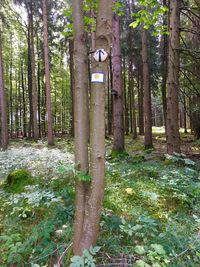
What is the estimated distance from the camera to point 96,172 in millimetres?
2889

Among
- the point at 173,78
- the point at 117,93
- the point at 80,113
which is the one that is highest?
the point at 173,78

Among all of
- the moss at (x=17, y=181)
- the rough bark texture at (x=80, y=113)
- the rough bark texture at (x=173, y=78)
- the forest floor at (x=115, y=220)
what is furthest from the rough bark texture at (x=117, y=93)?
the rough bark texture at (x=80, y=113)

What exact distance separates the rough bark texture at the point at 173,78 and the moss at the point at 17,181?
4.16m

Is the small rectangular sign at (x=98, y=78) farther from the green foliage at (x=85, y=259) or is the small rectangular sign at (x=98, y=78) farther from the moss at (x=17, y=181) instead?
the moss at (x=17, y=181)

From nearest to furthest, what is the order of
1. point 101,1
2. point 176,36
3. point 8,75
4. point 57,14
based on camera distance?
point 101,1
point 176,36
point 57,14
point 8,75

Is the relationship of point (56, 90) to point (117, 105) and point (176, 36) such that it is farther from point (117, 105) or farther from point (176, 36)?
point (176, 36)

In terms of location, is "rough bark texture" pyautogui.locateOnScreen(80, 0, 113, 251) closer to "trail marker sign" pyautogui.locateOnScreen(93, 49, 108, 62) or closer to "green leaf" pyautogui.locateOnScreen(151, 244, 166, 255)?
"trail marker sign" pyautogui.locateOnScreen(93, 49, 108, 62)

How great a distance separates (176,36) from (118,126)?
3534 millimetres

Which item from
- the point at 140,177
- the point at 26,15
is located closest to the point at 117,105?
the point at 140,177

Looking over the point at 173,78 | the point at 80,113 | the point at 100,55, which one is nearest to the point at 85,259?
the point at 80,113

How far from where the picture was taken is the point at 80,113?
2992 mm

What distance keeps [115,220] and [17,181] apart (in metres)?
2.72

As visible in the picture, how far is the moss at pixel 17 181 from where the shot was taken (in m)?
5.35

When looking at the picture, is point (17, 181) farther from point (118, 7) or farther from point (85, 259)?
point (118, 7)
